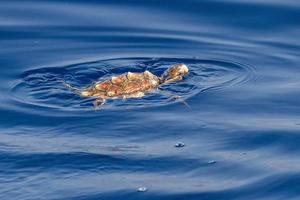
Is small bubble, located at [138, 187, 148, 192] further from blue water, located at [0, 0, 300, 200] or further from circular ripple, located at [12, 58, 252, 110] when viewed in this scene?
circular ripple, located at [12, 58, 252, 110]

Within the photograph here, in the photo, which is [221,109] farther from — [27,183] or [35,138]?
[27,183]

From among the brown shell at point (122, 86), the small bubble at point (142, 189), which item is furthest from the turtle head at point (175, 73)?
the small bubble at point (142, 189)

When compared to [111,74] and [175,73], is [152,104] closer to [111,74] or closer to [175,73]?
[175,73]

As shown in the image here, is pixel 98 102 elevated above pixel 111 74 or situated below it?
below

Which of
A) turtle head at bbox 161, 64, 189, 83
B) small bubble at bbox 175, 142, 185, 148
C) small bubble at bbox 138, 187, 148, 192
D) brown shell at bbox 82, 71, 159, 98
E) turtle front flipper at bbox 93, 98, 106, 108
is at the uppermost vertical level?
turtle head at bbox 161, 64, 189, 83

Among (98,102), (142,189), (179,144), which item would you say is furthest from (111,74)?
(142,189)

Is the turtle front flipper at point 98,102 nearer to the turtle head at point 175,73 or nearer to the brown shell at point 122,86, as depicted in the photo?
the brown shell at point 122,86

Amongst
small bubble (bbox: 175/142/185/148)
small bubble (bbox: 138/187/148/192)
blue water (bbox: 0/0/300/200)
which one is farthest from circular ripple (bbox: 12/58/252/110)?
small bubble (bbox: 138/187/148/192)
